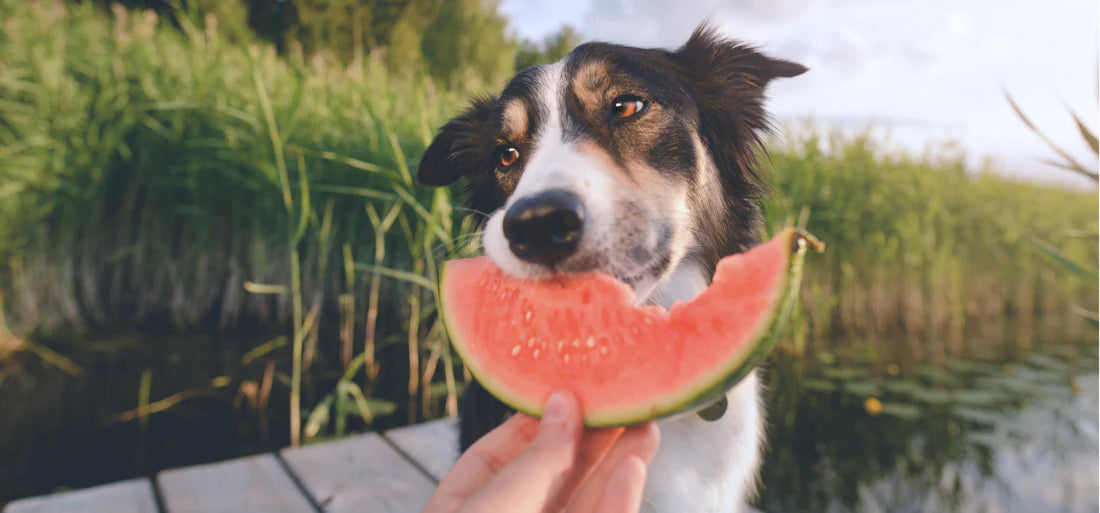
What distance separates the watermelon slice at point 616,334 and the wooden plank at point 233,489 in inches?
53.1

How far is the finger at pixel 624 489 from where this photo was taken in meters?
0.86

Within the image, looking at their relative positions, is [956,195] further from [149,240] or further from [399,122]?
[149,240]

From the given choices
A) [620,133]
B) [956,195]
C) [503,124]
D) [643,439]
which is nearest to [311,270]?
[503,124]

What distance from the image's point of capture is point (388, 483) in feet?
7.80

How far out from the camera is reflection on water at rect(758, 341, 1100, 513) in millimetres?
3480

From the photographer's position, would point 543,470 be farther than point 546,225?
No

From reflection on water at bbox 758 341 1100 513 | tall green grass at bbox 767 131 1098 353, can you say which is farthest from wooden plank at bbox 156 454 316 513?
tall green grass at bbox 767 131 1098 353

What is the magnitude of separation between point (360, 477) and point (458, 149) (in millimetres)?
1308

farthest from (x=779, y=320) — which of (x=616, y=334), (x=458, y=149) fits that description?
(x=458, y=149)

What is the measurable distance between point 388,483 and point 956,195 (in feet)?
22.5

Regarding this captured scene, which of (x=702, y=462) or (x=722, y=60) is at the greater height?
(x=722, y=60)

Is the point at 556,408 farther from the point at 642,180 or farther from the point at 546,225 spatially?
A: the point at 642,180

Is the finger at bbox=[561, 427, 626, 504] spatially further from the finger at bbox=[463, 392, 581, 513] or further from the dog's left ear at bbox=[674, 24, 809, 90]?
the dog's left ear at bbox=[674, 24, 809, 90]

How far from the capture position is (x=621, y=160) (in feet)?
5.26
